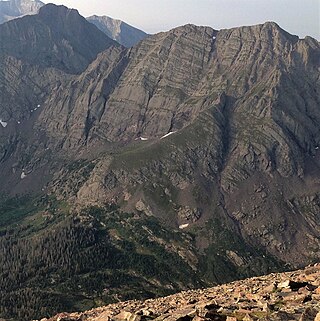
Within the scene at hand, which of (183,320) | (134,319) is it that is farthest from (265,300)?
(134,319)

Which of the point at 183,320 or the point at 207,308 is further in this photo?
the point at 207,308

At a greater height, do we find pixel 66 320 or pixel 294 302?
pixel 294 302

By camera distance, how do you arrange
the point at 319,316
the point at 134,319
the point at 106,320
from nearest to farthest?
1. the point at 319,316
2. the point at 134,319
3. the point at 106,320

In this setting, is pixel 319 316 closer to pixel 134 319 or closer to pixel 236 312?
pixel 236 312

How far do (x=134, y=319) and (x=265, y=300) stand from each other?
20696 millimetres

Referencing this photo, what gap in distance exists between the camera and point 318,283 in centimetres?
7656

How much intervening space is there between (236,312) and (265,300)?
29.3 ft

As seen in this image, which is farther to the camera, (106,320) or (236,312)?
(106,320)

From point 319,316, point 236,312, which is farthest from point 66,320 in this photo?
point 319,316

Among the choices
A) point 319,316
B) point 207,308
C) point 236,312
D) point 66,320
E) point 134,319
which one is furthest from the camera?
point 66,320

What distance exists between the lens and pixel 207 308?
65.3 metres

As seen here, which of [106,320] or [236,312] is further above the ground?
[236,312]

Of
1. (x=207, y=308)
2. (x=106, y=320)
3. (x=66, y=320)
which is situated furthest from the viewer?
(x=66, y=320)

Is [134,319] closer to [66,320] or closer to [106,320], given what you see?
[106,320]
